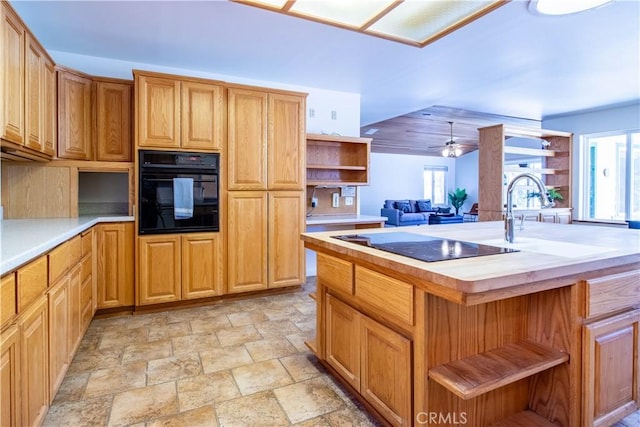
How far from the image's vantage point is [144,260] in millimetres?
3201

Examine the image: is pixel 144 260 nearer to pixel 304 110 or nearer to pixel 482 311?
pixel 304 110

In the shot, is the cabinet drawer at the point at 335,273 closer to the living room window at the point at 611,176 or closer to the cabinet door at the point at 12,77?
the cabinet door at the point at 12,77

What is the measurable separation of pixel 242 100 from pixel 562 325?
10.6 ft

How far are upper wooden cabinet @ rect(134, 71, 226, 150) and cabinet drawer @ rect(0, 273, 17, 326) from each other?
211cm

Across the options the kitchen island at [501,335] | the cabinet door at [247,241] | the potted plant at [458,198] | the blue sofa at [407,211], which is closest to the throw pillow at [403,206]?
the blue sofa at [407,211]

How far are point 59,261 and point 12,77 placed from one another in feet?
4.00

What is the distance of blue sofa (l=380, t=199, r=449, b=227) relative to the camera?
977cm

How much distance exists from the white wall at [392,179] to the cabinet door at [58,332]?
9.27m

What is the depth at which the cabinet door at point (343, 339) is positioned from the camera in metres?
1.82

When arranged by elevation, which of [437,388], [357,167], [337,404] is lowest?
[337,404]

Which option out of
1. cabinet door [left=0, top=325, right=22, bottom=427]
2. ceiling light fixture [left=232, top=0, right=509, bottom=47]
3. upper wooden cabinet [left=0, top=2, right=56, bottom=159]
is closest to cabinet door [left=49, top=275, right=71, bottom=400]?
cabinet door [left=0, top=325, right=22, bottom=427]

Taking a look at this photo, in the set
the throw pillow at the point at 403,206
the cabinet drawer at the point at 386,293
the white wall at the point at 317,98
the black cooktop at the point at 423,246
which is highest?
the white wall at the point at 317,98

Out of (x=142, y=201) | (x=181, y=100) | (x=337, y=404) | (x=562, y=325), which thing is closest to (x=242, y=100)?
(x=181, y=100)

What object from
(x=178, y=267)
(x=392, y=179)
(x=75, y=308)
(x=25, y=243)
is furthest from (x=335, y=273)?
(x=392, y=179)
